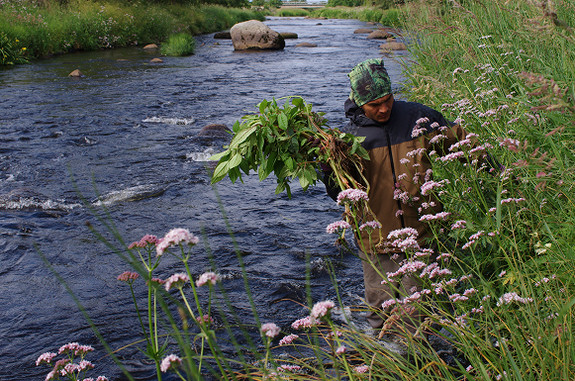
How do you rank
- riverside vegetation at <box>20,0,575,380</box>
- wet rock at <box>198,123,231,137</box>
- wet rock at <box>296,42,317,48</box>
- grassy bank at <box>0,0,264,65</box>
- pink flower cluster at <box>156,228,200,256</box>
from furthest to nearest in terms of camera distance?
wet rock at <box>296,42,317,48</box>
grassy bank at <box>0,0,264,65</box>
wet rock at <box>198,123,231,137</box>
riverside vegetation at <box>20,0,575,380</box>
pink flower cluster at <box>156,228,200,256</box>

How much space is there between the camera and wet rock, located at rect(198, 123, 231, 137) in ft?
34.9

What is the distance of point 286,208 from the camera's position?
744 cm

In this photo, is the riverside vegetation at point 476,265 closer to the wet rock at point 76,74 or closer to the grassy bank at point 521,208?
the grassy bank at point 521,208

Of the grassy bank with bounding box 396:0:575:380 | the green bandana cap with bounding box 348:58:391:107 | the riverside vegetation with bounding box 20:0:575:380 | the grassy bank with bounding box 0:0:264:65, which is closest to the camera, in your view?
the riverside vegetation with bounding box 20:0:575:380

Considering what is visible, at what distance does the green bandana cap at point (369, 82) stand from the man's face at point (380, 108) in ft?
0.13

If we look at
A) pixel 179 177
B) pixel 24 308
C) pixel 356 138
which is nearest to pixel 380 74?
pixel 356 138

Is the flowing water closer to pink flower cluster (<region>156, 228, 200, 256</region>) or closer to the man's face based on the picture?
pink flower cluster (<region>156, 228, 200, 256</region>)

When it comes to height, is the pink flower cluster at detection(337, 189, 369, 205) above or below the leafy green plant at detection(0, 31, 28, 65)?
above

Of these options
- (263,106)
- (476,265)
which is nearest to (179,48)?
(263,106)

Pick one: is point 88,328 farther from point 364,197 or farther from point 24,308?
point 364,197

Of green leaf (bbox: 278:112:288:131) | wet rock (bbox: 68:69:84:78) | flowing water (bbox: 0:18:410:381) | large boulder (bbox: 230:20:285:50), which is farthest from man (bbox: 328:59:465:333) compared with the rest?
large boulder (bbox: 230:20:285:50)

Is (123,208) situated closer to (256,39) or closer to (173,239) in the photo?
(173,239)

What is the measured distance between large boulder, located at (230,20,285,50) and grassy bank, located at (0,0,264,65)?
512 cm

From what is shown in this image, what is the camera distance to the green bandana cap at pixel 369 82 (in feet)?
11.6
